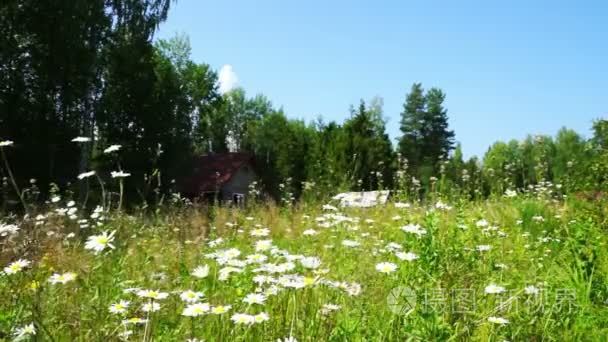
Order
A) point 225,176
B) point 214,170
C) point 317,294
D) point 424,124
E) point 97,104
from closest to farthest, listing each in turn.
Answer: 1. point 317,294
2. point 97,104
3. point 225,176
4. point 214,170
5. point 424,124

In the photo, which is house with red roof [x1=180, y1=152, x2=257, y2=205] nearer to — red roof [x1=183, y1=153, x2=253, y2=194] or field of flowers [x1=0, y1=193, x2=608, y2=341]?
red roof [x1=183, y1=153, x2=253, y2=194]

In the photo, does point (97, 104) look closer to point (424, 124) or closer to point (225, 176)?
point (225, 176)

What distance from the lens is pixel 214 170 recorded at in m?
33.7

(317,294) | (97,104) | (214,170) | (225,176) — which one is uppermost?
(97,104)

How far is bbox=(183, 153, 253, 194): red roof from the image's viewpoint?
3189 centimetres

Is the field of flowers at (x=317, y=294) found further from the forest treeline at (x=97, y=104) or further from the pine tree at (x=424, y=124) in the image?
the pine tree at (x=424, y=124)

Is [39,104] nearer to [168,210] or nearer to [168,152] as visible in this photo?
[168,152]

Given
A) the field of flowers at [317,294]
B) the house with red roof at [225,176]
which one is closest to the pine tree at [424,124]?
the house with red roof at [225,176]

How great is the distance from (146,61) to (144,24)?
146 cm

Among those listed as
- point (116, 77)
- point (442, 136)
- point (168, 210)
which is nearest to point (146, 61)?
point (116, 77)

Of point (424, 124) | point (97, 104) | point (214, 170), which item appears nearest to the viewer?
point (97, 104)

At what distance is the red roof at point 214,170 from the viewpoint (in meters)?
31.9

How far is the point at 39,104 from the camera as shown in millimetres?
17734

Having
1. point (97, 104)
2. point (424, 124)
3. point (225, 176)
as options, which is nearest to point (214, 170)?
point (225, 176)
